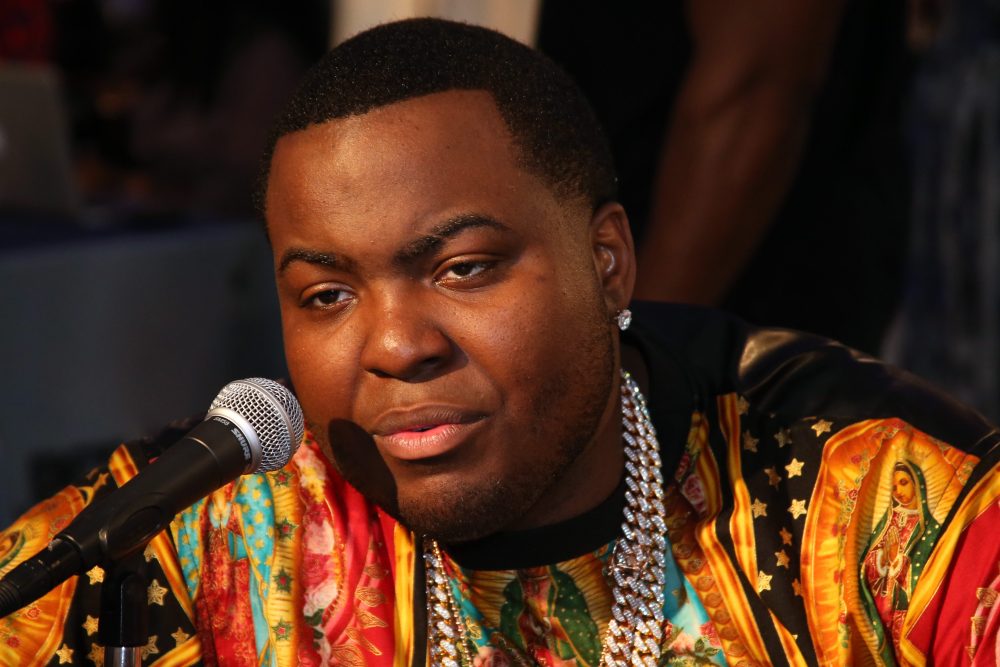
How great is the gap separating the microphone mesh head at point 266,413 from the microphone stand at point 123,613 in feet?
0.63

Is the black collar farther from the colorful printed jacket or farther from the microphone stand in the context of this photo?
the microphone stand

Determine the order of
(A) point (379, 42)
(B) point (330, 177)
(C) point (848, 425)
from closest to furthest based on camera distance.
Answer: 1. (B) point (330, 177)
2. (A) point (379, 42)
3. (C) point (848, 425)

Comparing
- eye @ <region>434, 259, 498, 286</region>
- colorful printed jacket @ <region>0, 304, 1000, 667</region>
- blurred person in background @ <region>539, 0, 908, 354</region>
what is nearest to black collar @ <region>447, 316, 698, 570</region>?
colorful printed jacket @ <region>0, 304, 1000, 667</region>

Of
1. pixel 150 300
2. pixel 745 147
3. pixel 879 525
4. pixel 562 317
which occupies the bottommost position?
pixel 879 525

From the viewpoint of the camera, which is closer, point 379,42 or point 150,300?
point 379,42

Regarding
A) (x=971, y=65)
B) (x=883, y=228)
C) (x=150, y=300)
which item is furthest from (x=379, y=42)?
(x=971, y=65)

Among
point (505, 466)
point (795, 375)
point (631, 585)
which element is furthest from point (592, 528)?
point (795, 375)

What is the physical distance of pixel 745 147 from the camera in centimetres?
324

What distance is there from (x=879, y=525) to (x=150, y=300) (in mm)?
2661

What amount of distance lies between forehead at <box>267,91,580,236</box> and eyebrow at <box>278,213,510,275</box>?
3cm

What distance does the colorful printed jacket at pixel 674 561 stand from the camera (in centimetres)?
199

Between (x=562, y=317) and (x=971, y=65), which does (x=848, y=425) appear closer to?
(x=562, y=317)

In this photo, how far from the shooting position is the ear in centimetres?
211

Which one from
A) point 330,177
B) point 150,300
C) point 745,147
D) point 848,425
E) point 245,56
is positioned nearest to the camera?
point 330,177
